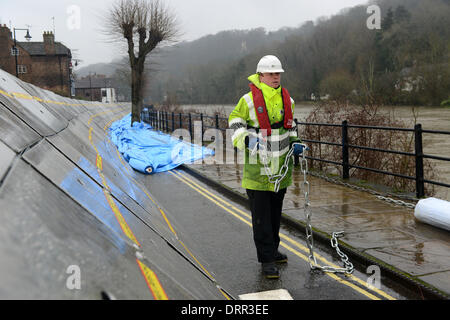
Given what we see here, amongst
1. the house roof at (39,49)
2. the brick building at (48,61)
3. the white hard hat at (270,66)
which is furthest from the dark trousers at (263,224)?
the house roof at (39,49)

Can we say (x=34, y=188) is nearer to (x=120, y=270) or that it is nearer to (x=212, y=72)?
(x=120, y=270)

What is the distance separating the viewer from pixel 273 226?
500cm

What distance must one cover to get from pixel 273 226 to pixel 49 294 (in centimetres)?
372

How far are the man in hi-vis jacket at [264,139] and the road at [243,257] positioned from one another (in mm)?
320

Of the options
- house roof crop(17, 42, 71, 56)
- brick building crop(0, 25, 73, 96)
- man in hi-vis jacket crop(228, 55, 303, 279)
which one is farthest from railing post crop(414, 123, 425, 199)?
house roof crop(17, 42, 71, 56)

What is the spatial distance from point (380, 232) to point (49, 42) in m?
86.3

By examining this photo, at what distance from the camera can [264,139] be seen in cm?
472

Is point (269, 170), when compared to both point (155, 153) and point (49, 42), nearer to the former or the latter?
point (155, 153)

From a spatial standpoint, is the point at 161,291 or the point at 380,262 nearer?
the point at 161,291

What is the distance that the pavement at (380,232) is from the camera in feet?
14.9

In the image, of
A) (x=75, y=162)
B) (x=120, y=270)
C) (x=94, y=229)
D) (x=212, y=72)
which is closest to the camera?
(x=120, y=270)

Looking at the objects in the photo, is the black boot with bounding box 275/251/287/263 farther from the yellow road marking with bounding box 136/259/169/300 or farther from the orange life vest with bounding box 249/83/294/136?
the yellow road marking with bounding box 136/259/169/300

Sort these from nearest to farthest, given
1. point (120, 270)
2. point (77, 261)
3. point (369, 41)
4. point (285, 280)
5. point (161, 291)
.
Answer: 1. point (77, 261)
2. point (120, 270)
3. point (161, 291)
4. point (285, 280)
5. point (369, 41)
